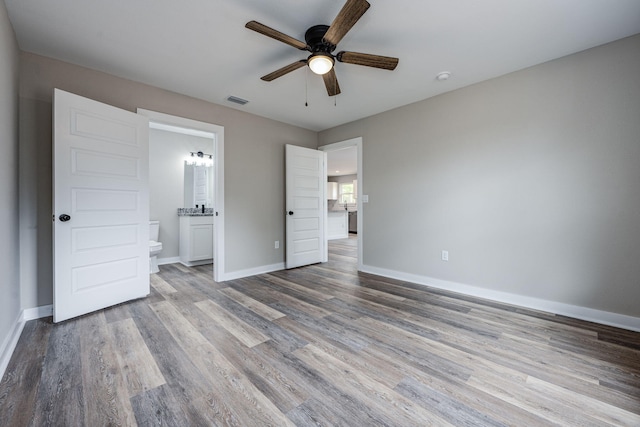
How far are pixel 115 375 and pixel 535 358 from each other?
9.08 ft

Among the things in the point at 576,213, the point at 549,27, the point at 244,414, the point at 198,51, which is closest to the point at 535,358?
the point at 576,213

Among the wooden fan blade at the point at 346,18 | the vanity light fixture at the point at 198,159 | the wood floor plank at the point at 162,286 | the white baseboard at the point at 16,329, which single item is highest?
the wooden fan blade at the point at 346,18

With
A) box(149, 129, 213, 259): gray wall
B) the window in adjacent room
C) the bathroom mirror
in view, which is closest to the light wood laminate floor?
box(149, 129, 213, 259): gray wall

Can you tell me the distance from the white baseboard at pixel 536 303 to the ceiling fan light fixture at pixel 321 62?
2811mm

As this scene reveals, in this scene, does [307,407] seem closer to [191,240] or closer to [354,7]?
[354,7]

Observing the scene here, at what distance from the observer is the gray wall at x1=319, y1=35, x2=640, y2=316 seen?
232 cm

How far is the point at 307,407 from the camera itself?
140 cm

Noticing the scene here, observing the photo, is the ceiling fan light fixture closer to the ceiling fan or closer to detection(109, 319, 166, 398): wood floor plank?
the ceiling fan

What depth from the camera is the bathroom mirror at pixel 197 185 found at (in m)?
5.28

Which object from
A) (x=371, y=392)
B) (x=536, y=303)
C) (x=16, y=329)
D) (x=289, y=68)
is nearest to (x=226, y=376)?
(x=371, y=392)

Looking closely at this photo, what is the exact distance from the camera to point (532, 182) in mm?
2734

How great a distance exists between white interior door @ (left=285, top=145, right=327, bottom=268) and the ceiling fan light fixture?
234 cm

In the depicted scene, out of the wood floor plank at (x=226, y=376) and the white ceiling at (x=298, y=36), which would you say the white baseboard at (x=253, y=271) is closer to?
the wood floor plank at (x=226, y=376)

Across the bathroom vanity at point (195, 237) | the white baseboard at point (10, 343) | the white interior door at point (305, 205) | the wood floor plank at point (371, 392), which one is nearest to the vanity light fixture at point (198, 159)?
the bathroom vanity at point (195, 237)
